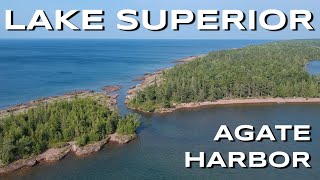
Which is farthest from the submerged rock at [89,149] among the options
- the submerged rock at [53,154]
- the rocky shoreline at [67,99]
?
the rocky shoreline at [67,99]

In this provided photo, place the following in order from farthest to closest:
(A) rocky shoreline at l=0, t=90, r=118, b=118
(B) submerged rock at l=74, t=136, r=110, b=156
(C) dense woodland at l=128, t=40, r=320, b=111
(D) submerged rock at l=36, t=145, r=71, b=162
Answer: (C) dense woodland at l=128, t=40, r=320, b=111 → (A) rocky shoreline at l=0, t=90, r=118, b=118 → (B) submerged rock at l=74, t=136, r=110, b=156 → (D) submerged rock at l=36, t=145, r=71, b=162

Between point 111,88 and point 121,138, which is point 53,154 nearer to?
point 121,138

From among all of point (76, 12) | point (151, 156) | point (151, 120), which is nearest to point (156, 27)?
point (76, 12)

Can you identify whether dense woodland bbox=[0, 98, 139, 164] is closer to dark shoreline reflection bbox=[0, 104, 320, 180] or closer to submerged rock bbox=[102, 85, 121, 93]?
dark shoreline reflection bbox=[0, 104, 320, 180]

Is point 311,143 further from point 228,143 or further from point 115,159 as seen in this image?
point 115,159

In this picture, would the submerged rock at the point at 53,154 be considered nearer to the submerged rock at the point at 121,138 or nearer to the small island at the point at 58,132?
the small island at the point at 58,132

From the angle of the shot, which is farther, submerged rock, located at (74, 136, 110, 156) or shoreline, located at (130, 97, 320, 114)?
shoreline, located at (130, 97, 320, 114)

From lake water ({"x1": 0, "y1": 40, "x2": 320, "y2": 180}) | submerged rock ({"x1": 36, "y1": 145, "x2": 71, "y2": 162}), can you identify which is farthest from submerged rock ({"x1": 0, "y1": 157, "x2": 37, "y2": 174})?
submerged rock ({"x1": 36, "y1": 145, "x2": 71, "y2": 162})

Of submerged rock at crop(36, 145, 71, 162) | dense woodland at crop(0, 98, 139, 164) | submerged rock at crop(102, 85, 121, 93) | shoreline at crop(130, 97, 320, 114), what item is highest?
submerged rock at crop(102, 85, 121, 93)
